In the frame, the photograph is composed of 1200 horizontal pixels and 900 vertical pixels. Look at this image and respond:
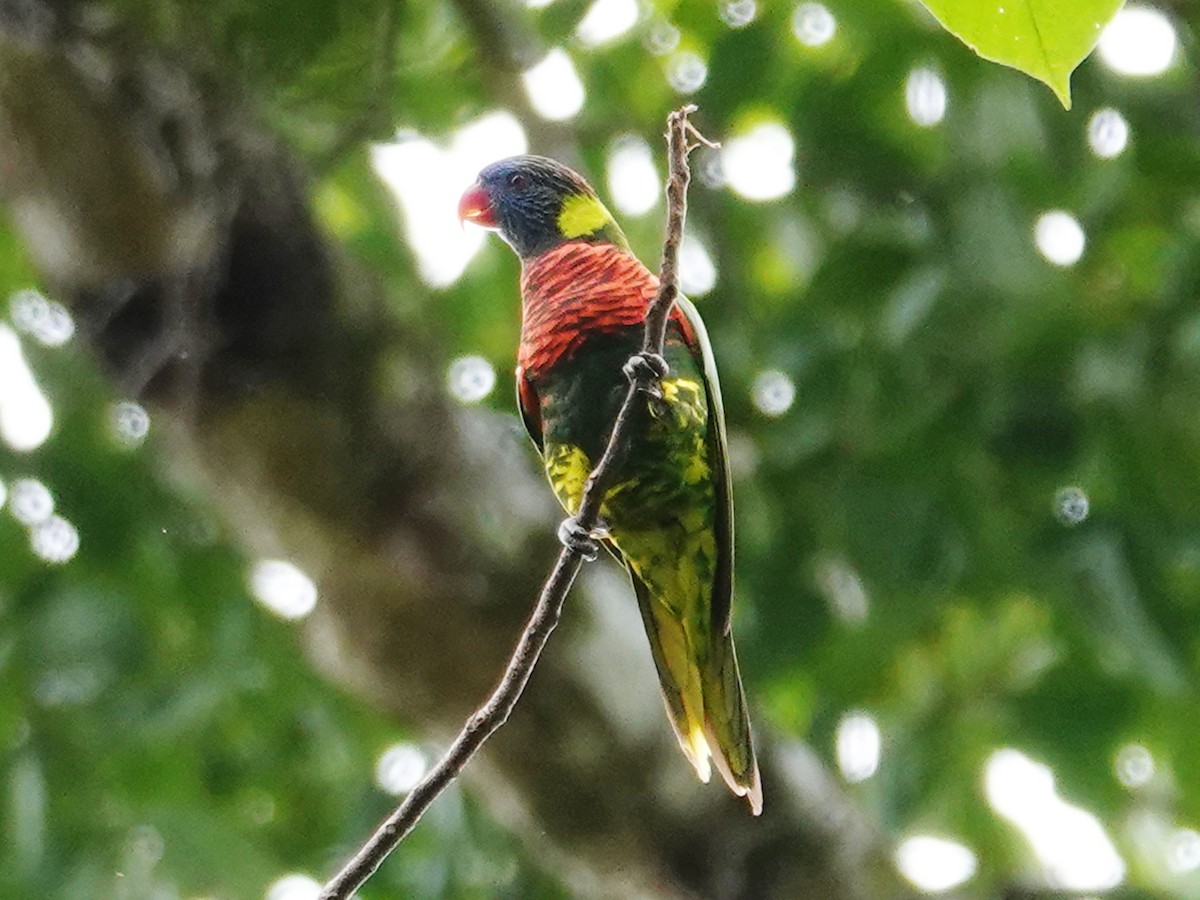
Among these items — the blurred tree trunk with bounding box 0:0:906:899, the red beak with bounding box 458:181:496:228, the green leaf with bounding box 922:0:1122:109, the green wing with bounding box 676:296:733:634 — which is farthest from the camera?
the blurred tree trunk with bounding box 0:0:906:899

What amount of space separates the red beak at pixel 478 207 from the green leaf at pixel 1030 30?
1507 millimetres

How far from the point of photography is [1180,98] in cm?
280

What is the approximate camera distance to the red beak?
2.26m

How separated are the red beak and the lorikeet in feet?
0.98

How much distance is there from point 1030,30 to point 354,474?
72.8 inches

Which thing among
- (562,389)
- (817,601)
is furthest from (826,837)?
(562,389)

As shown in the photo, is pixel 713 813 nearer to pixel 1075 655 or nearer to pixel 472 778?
pixel 472 778

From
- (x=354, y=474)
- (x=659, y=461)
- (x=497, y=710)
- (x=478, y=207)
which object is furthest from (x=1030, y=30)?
(x=354, y=474)

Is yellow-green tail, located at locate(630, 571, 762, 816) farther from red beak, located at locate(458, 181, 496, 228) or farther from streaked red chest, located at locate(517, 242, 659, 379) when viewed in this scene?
red beak, located at locate(458, 181, 496, 228)

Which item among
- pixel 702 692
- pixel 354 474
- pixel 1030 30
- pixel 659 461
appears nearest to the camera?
pixel 1030 30

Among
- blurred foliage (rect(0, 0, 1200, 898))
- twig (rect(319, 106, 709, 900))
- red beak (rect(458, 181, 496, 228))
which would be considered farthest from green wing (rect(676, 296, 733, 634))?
blurred foliage (rect(0, 0, 1200, 898))

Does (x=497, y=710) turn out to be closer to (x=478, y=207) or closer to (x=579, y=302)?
(x=579, y=302)

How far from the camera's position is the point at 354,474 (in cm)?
246

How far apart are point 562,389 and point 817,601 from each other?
1.17 metres
